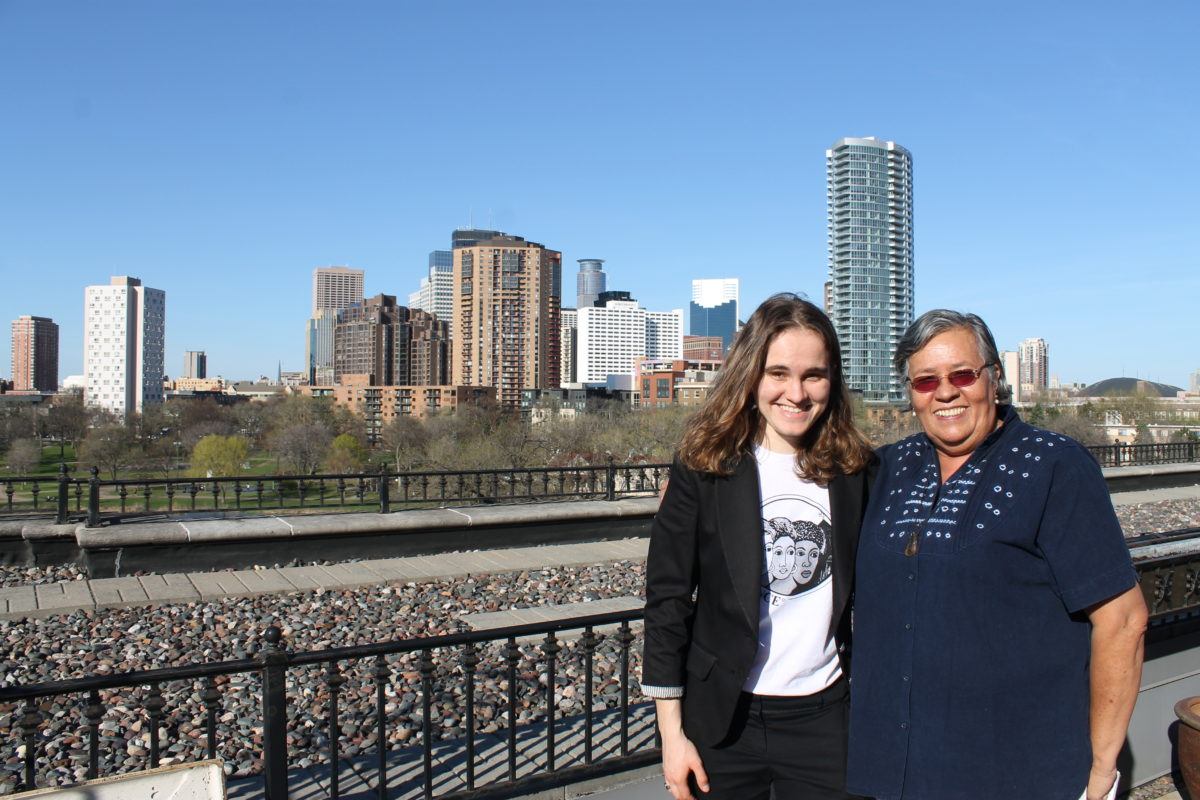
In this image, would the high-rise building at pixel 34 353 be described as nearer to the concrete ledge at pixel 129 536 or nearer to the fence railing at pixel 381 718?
the concrete ledge at pixel 129 536

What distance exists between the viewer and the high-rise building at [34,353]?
178m

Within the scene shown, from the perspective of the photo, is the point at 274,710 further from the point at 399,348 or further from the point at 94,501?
the point at 399,348

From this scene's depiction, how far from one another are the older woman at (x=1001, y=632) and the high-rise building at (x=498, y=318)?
119 m

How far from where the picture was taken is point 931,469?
2037mm

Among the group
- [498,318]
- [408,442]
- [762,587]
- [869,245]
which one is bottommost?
[408,442]

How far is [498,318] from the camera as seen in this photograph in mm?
123750

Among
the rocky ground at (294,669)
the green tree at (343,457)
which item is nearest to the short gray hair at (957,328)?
the rocky ground at (294,669)

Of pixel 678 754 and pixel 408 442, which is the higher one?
pixel 678 754

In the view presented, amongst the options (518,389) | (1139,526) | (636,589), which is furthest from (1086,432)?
(518,389)

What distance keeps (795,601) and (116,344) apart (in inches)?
6706

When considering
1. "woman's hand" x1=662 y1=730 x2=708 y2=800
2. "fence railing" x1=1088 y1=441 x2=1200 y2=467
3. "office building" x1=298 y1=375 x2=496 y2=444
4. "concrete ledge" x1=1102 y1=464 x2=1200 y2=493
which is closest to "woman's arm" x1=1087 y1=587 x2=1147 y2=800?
"woman's hand" x1=662 y1=730 x2=708 y2=800

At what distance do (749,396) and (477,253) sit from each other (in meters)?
125

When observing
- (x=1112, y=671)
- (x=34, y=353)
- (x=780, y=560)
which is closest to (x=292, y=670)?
(x=780, y=560)

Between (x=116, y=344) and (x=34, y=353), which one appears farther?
(x=34, y=353)
